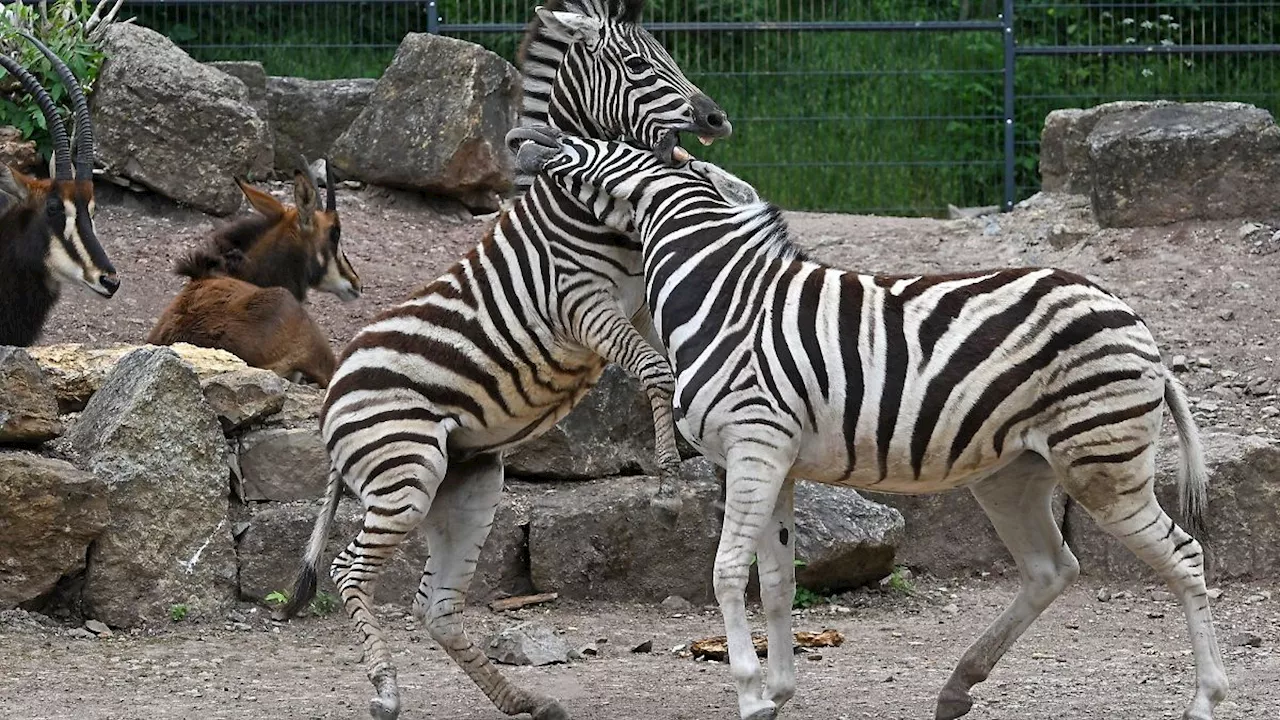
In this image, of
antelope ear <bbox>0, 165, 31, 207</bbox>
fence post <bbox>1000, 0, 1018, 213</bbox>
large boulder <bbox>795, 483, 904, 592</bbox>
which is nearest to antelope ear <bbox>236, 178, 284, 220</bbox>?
antelope ear <bbox>0, 165, 31, 207</bbox>

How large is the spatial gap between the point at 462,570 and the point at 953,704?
73.5 inches

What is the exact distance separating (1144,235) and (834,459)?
6.42 metres

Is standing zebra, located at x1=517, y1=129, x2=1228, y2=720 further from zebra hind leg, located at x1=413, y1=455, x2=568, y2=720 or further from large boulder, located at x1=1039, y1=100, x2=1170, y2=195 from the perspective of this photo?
large boulder, located at x1=1039, y1=100, x2=1170, y2=195

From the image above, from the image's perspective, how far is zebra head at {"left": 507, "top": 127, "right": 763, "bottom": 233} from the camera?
19.4ft

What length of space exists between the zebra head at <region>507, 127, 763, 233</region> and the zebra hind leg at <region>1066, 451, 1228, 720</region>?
163 centimetres

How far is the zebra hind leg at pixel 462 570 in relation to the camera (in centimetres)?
602

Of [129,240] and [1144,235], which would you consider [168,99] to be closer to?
[129,240]

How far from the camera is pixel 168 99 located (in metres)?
11.2

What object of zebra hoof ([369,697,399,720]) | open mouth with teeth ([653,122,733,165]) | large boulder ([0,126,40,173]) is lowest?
zebra hoof ([369,697,399,720])

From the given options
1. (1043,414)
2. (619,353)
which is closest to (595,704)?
(619,353)

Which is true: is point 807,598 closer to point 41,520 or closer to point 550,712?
point 550,712

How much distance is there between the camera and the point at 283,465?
7.82 m

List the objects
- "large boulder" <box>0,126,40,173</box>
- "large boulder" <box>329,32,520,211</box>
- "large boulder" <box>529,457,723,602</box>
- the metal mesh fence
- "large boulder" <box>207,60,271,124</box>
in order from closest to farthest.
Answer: "large boulder" <box>529,457,723,602</box>
"large boulder" <box>0,126,40,173</box>
"large boulder" <box>329,32,520,211</box>
"large boulder" <box>207,60,271,124</box>
the metal mesh fence

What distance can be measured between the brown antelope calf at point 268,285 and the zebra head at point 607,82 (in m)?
2.70
